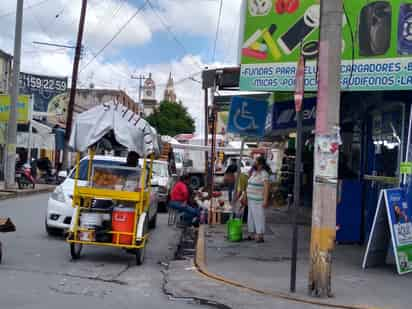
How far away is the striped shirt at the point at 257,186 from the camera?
13547 mm

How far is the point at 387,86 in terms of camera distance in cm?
1064

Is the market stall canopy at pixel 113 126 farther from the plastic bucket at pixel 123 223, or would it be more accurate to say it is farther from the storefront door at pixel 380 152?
the storefront door at pixel 380 152

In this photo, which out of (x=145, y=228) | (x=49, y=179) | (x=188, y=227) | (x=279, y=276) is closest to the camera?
(x=279, y=276)

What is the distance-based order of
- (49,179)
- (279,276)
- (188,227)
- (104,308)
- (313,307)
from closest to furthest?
(104,308) < (313,307) < (279,276) < (188,227) < (49,179)

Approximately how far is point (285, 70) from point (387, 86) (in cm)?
181

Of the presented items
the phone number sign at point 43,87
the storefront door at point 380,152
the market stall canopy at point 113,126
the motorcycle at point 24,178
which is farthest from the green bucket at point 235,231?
the phone number sign at point 43,87

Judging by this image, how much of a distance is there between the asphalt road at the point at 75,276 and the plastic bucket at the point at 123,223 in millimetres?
445

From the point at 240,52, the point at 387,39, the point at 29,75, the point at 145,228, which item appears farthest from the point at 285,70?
the point at 29,75

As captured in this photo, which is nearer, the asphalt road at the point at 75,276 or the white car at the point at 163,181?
the asphalt road at the point at 75,276

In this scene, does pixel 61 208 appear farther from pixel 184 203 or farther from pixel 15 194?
pixel 15 194

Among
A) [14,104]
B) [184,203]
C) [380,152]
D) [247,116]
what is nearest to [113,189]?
[247,116]

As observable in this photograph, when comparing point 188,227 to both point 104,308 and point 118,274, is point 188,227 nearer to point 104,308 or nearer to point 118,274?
point 118,274

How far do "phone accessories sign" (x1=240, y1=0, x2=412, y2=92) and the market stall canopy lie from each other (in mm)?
1993

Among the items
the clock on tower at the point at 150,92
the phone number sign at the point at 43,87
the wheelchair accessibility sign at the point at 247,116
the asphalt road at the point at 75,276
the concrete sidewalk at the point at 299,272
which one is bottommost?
the asphalt road at the point at 75,276
